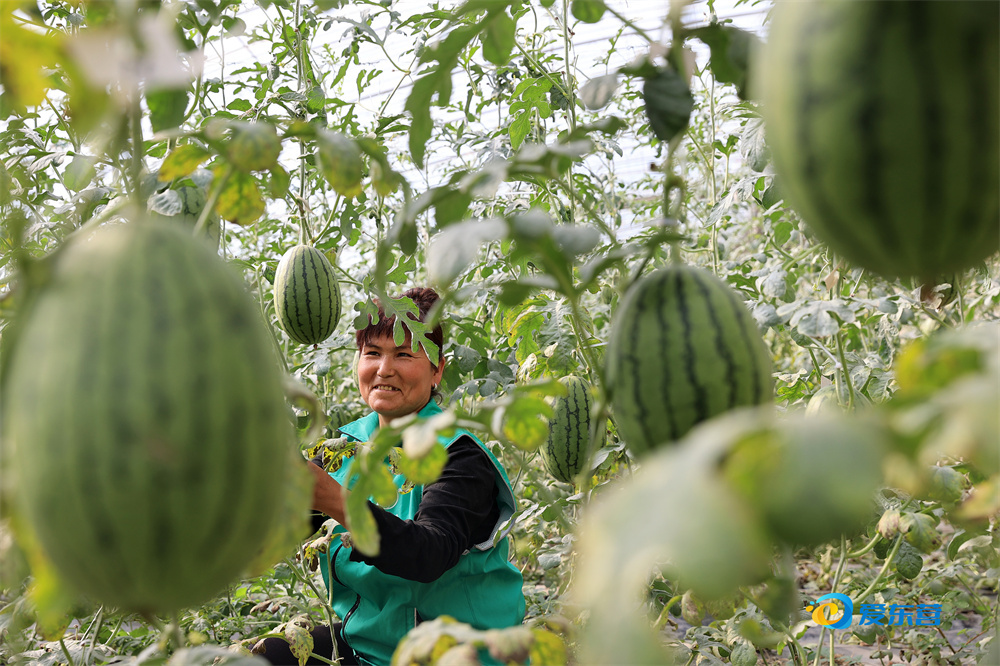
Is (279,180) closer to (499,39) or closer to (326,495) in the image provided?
(499,39)

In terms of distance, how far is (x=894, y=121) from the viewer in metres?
0.56

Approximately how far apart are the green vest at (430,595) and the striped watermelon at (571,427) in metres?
0.24

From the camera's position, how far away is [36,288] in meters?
0.67

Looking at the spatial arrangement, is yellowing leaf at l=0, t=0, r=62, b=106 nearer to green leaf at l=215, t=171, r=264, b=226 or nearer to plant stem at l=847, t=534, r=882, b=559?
green leaf at l=215, t=171, r=264, b=226

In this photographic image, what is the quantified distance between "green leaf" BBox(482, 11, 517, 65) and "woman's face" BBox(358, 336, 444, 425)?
1.76 metres

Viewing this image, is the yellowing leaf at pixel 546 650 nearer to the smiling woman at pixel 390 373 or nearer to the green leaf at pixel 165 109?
the green leaf at pixel 165 109

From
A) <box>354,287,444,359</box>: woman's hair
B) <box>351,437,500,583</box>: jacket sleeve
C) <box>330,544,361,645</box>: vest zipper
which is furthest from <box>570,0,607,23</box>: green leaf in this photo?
<box>330,544,361,645</box>: vest zipper

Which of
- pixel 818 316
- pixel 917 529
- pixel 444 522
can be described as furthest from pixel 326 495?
pixel 917 529

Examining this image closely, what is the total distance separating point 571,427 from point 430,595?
0.75 m

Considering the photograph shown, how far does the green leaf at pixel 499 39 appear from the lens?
1146mm

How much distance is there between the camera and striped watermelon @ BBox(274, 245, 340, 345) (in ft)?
8.11

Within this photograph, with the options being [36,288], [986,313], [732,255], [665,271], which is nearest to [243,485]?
[36,288]

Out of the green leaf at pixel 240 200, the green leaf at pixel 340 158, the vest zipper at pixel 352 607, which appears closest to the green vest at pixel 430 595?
the vest zipper at pixel 352 607

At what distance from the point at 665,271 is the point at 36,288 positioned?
62 cm
